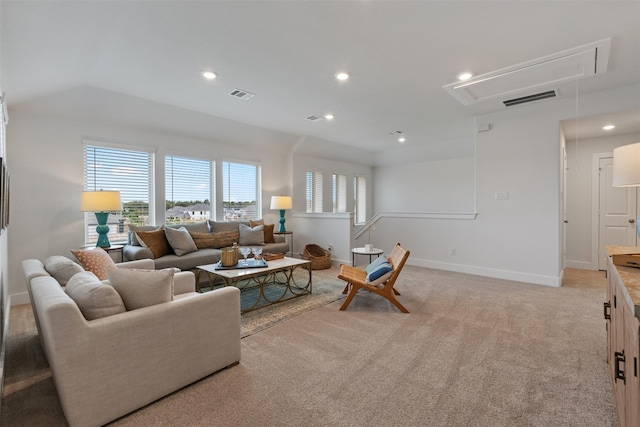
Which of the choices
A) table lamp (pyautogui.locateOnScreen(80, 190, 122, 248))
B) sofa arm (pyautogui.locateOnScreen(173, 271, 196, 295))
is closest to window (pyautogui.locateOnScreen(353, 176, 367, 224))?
table lamp (pyautogui.locateOnScreen(80, 190, 122, 248))

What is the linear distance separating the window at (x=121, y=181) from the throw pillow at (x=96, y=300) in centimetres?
298

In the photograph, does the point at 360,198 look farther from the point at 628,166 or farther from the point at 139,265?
the point at 628,166

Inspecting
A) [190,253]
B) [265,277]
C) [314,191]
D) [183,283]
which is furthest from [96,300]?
[314,191]

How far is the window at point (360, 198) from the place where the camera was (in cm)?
848

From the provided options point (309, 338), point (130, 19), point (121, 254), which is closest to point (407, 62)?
point (130, 19)

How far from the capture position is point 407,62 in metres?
2.98

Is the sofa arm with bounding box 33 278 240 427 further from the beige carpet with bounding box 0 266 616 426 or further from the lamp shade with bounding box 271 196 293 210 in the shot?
the lamp shade with bounding box 271 196 293 210

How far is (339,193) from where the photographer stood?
7.88 metres

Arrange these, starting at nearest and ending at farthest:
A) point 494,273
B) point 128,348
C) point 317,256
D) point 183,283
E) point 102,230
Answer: point 128,348 < point 183,283 < point 102,230 < point 494,273 < point 317,256

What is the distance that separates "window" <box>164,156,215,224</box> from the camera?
4918 mm

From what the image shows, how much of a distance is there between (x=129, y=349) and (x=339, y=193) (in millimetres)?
6553

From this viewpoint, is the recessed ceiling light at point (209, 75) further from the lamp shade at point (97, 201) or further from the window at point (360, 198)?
the window at point (360, 198)

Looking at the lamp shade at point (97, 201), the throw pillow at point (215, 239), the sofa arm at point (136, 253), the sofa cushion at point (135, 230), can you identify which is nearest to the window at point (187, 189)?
the sofa cushion at point (135, 230)

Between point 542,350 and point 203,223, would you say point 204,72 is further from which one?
point 542,350
